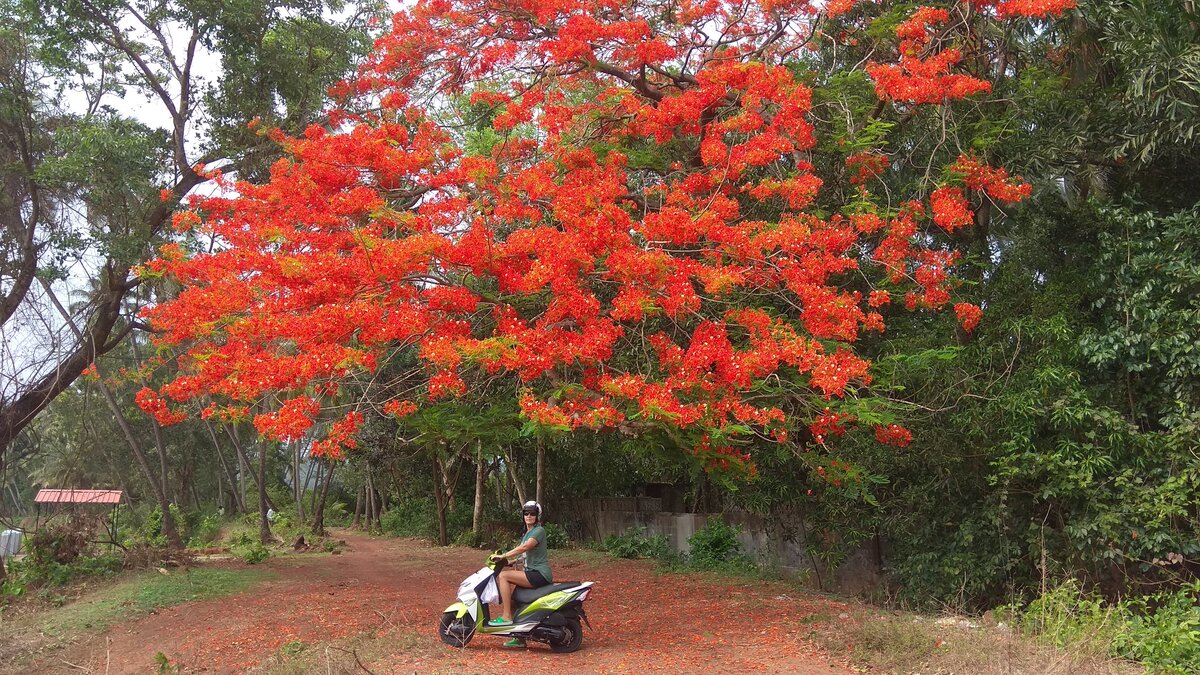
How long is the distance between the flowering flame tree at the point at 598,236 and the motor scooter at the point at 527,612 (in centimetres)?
127

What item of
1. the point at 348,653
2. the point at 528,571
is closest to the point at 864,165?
the point at 528,571

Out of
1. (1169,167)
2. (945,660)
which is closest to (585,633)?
(945,660)

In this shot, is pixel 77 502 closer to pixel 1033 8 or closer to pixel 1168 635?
pixel 1168 635

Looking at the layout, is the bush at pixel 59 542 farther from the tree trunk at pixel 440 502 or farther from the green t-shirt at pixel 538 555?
the green t-shirt at pixel 538 555

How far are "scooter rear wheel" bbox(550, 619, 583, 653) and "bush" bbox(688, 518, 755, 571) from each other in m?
5.71

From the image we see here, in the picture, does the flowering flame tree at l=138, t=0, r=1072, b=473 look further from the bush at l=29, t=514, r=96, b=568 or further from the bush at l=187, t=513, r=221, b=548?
the bush at l=187, t=513, r=221, b=548

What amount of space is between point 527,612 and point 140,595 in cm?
646

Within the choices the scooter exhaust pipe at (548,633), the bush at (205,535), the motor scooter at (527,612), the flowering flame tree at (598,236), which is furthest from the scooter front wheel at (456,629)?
the bush at (205,535)

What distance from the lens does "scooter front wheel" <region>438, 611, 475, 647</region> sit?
662cm

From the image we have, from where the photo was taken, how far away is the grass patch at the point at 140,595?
9.27 meters

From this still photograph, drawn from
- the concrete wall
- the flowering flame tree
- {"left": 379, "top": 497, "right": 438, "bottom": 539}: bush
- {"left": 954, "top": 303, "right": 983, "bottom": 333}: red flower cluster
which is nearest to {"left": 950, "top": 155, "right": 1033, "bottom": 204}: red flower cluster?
the flowering flame tree

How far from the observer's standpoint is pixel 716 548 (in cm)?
1249

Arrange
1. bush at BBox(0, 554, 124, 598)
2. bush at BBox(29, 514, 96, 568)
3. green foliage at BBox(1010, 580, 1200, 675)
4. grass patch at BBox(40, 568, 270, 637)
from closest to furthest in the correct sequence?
green foliage at BBox(1010, 580, 1200, 675)
grass patch at BBox(40, 568, 270, 637)
bush at BBox(0, 554, 124, 598)
bush at BBox(29, 514, 96, 568)

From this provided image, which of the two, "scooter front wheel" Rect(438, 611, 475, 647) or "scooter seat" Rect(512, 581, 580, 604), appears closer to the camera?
"scooter seat" Rect(512, 581, 580, 604)
